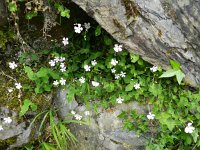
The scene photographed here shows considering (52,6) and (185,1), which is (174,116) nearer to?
(185,1)

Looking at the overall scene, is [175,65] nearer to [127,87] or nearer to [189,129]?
[127,87]

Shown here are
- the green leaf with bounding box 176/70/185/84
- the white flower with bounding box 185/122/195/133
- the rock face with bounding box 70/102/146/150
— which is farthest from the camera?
the rock face with bounding box 70/102/146/150

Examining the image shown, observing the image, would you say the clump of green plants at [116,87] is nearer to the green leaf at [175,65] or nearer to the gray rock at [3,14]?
the green leaf at [175,65]

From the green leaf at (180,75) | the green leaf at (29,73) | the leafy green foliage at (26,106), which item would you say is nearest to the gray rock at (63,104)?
the leafy green foliage at (26,106)

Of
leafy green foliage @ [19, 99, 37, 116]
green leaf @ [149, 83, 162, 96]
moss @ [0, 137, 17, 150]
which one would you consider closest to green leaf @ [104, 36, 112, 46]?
green leaf @ [149, 83, 162, 96]

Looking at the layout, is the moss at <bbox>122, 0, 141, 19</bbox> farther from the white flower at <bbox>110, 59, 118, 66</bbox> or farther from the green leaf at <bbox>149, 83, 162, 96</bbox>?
the green leaf at <bbox>149, 83, 162, 96</bbox>

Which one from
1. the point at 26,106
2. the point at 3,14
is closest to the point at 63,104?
the point at 26,106
